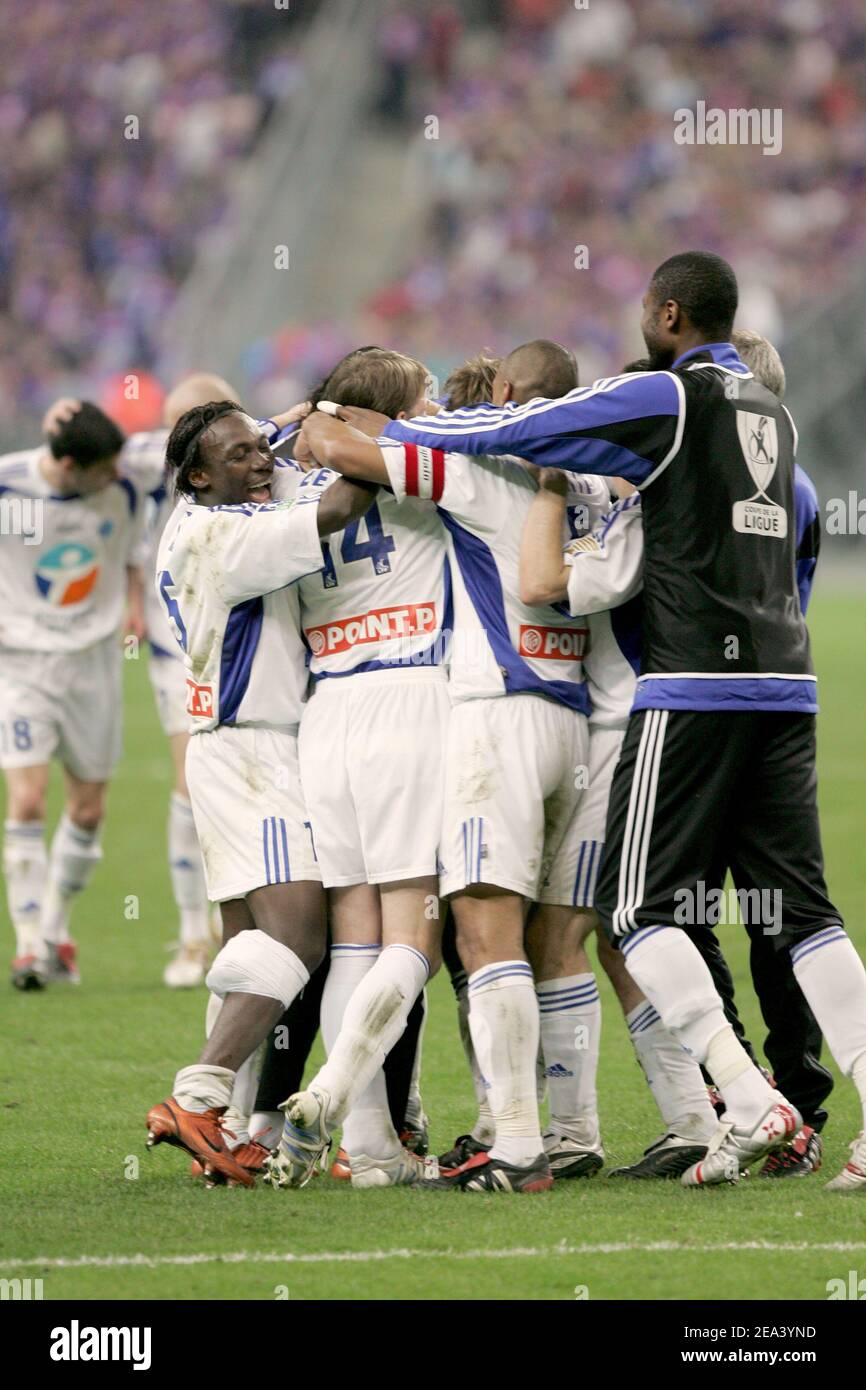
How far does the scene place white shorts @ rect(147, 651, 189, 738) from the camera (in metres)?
8.89

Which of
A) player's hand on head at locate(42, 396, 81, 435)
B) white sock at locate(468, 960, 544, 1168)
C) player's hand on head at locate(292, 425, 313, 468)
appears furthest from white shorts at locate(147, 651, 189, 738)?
white sock at locate(468, 960, 544, 1168)

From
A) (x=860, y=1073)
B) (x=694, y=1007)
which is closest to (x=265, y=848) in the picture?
(x=694, y=1007)

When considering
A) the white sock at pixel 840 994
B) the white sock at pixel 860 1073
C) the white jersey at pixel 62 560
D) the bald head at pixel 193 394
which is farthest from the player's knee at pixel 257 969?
the white jersey at pixel 62 560

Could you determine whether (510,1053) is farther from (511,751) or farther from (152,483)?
(152,483)

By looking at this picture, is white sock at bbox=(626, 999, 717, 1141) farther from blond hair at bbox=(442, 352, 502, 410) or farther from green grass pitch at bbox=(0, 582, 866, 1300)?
blond hair at bbox=(442, 352, 502, 410)

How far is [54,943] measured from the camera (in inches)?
350

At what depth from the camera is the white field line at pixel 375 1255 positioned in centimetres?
427

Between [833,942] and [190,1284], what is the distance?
1.93 metres

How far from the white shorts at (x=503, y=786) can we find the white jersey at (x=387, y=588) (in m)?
0.26

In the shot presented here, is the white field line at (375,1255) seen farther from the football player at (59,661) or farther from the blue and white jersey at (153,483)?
the blue and white jersey at (153,483)

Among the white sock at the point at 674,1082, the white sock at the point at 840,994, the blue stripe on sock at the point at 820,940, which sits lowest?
the white sock at the point at 674,1082

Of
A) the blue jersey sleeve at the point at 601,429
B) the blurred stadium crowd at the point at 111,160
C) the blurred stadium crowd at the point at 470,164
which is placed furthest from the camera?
the blurred stadium crowd at the point at 111,160
